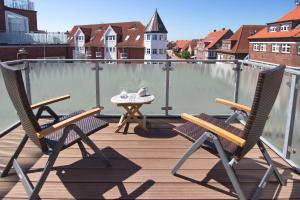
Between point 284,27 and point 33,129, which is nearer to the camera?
point 33,129

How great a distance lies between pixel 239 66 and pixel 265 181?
240 cm

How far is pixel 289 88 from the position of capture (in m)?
2.98

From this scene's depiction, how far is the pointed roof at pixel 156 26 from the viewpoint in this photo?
33531 millimetres

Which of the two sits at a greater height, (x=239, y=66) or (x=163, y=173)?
(x=239, y=66)

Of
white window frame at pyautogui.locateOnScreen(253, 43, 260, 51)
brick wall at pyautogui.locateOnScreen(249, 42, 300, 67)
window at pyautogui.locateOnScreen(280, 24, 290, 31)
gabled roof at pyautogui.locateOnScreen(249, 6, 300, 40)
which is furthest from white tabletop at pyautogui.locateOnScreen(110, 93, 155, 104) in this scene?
white window frame at pyautogui.locateOnScreen(253, 43, 260, 51)

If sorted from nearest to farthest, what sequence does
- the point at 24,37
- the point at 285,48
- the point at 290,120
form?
the point at 290,120 < the point at 24,37 < the point at 285,48

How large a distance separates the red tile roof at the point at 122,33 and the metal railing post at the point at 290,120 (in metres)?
32.9

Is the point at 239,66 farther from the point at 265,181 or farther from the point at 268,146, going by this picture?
the point at 265,181

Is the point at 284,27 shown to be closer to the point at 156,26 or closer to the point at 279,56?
the point at 279,56

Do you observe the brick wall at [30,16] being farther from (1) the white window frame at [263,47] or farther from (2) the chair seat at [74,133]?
Answer: (1) the white window frame at [263,47]

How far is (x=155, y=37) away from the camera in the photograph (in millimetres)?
33938

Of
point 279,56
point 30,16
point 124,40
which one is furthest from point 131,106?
point 124,40

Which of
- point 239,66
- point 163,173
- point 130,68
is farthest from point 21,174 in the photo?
point 239,66

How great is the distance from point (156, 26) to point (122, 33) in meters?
5.45
